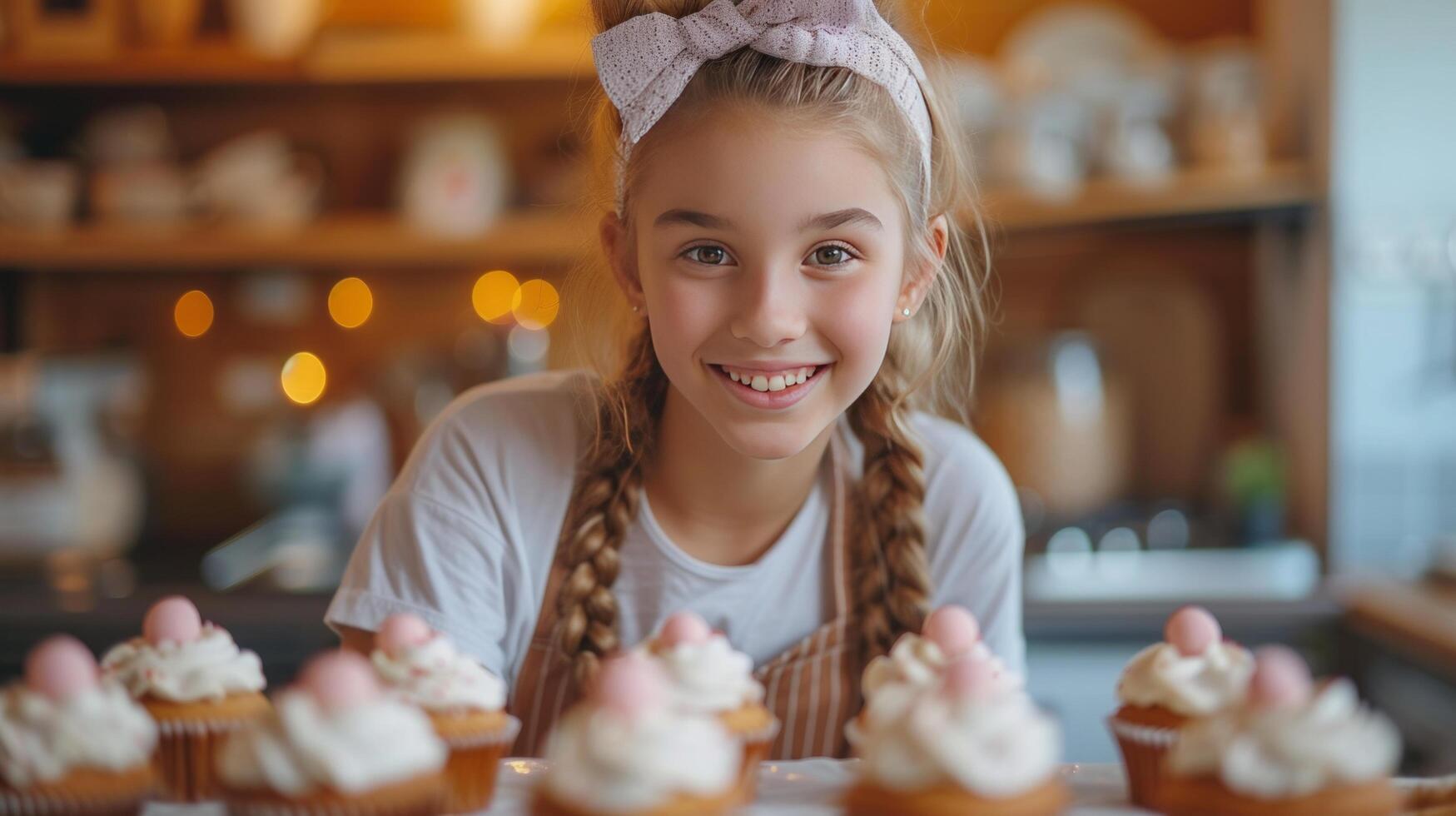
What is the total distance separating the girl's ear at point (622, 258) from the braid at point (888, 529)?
0.26 meters

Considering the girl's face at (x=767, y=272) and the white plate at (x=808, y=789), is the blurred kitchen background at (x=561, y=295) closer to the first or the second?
the girl's face at (x=767, y=272)

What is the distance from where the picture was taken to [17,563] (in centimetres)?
245

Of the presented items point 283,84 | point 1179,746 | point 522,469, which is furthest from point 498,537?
point 283,84

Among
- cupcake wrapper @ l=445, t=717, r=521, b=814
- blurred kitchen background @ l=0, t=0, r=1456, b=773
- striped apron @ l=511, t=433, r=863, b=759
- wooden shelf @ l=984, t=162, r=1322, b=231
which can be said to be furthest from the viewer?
wooden shelf @ l=984, t=162, r=1322, b=231

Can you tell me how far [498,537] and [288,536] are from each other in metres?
1.43

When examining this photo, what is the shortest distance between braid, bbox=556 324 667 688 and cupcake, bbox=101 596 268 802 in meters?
0.36

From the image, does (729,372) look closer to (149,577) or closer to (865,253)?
(865,253)

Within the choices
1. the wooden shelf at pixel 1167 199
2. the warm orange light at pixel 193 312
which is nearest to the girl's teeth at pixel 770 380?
the wooden shelf at pixel 1167 199

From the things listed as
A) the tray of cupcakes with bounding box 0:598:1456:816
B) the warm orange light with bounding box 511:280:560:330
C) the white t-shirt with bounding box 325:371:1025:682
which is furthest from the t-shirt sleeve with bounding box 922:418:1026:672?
the warm orange light with bounding box 511:280:560:330

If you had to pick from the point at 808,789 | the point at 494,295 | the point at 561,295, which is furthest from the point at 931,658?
the point at 494,295

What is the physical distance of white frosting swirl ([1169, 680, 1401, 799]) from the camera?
0.76 m

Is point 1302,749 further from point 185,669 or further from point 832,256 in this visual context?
point 185,669

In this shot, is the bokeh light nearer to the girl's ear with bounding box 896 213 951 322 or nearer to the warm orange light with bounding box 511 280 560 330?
the warm orange light with bounding box 511 280 560 330

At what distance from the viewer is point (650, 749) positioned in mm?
745
